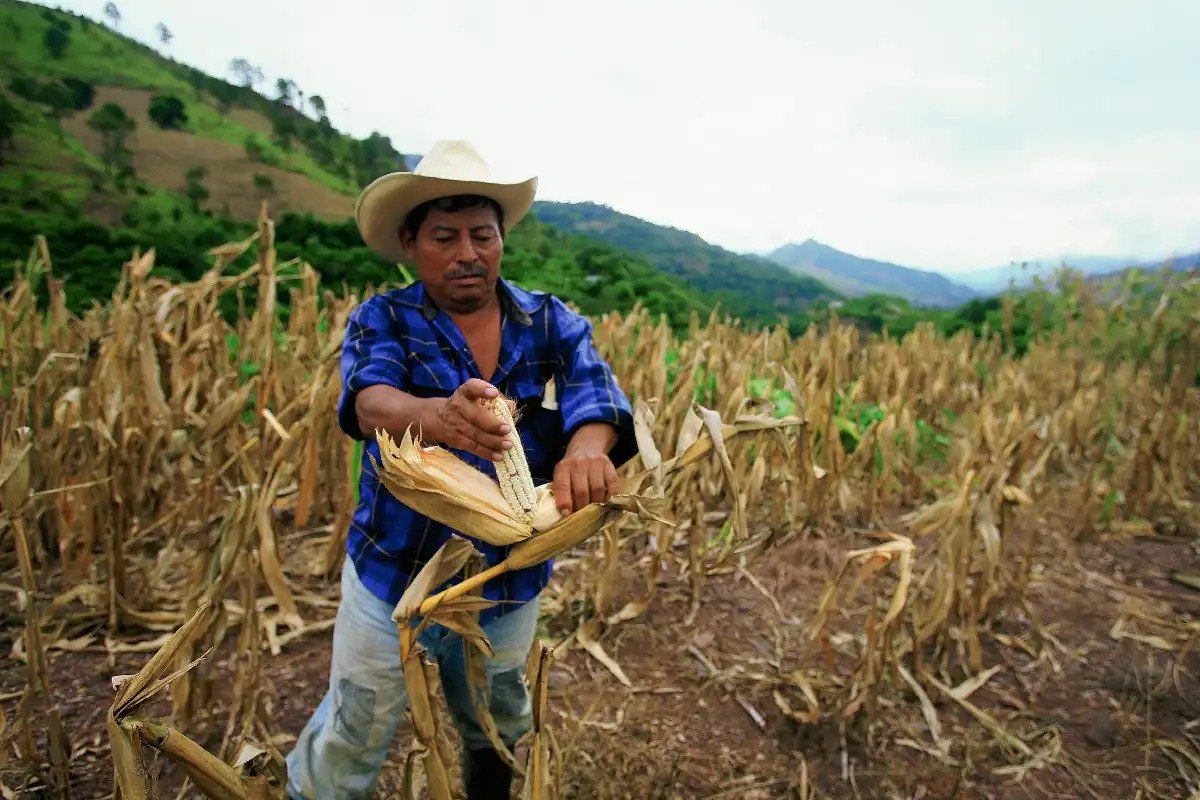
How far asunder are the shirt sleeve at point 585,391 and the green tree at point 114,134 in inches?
596

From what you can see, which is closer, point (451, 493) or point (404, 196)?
point (451, 493)

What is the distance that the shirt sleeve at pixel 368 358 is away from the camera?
112 centimetres

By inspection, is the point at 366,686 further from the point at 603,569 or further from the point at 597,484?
the point at 603,569

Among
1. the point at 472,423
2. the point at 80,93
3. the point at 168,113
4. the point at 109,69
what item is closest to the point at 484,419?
the point at 472,423

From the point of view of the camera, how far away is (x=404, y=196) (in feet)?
4.02

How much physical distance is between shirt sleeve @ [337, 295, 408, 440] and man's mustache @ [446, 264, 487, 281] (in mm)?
150

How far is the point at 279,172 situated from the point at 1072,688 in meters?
18.6

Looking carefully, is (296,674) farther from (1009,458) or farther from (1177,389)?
(1177,389)

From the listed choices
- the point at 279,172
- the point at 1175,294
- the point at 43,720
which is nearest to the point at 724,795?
the point at 43,720

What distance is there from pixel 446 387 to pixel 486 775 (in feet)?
2.86

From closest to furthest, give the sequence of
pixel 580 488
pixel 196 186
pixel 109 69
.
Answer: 1. pixel 580 488
2. pixel 196 186
3. pixel 109 69

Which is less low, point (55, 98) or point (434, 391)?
point (55, 98)

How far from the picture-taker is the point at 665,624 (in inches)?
96.0

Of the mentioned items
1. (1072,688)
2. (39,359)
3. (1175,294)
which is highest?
Result: (1175,294)
